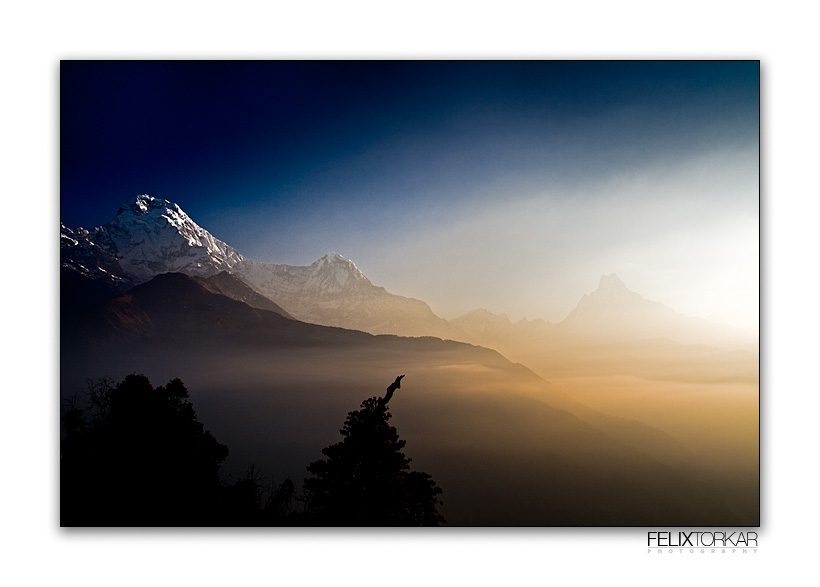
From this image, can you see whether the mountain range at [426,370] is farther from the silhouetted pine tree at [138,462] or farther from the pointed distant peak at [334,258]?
the silhouetted pine tree at [138,462]

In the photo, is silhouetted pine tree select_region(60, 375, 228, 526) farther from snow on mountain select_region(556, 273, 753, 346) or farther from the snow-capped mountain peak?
snow on mountain select_region(556, 273, 753, 346)

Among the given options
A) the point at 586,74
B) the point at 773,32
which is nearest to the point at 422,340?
the point at 586,74

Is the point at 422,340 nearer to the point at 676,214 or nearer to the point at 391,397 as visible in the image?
the point at 391,397

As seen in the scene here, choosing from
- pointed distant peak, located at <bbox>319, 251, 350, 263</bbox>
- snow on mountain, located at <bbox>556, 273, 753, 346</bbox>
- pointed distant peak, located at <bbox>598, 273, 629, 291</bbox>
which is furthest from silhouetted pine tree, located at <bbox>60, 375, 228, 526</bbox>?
pointed distant peak, located at <bbox>598, 273, 629, 291</bbox>

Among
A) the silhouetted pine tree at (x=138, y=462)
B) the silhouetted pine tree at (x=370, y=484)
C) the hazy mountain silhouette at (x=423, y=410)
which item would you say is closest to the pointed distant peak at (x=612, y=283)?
Result: the hazy mountain silhouette at (x=423, y=410)

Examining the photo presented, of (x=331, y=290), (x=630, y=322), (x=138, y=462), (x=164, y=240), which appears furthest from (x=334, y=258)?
(x=630, y=322)
